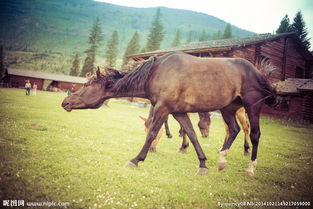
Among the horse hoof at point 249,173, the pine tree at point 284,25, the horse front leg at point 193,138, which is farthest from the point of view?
the pine tree at point 284,25

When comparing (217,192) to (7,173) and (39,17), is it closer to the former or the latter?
(7,173)

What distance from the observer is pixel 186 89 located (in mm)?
3736

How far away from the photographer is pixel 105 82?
420cm

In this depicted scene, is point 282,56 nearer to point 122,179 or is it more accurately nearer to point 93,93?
point 93,93

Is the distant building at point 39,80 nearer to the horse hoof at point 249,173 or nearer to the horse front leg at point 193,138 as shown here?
the horse front leg at point 193,138

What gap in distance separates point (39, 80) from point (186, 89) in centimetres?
6869

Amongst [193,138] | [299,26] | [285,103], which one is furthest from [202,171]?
[299,26]

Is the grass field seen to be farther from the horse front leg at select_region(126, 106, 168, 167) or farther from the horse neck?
the horse neck

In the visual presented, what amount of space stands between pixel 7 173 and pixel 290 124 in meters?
22.1

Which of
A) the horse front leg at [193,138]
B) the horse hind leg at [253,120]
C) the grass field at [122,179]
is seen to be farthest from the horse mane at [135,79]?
the horse hind leg at [253,120]

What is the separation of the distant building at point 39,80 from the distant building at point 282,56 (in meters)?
51.6

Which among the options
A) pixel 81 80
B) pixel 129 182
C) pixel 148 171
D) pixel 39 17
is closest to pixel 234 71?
pixel 148 171

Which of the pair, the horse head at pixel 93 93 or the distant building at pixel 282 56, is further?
the distant building at pixel 282 56

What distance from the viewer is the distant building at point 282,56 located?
18722mm
